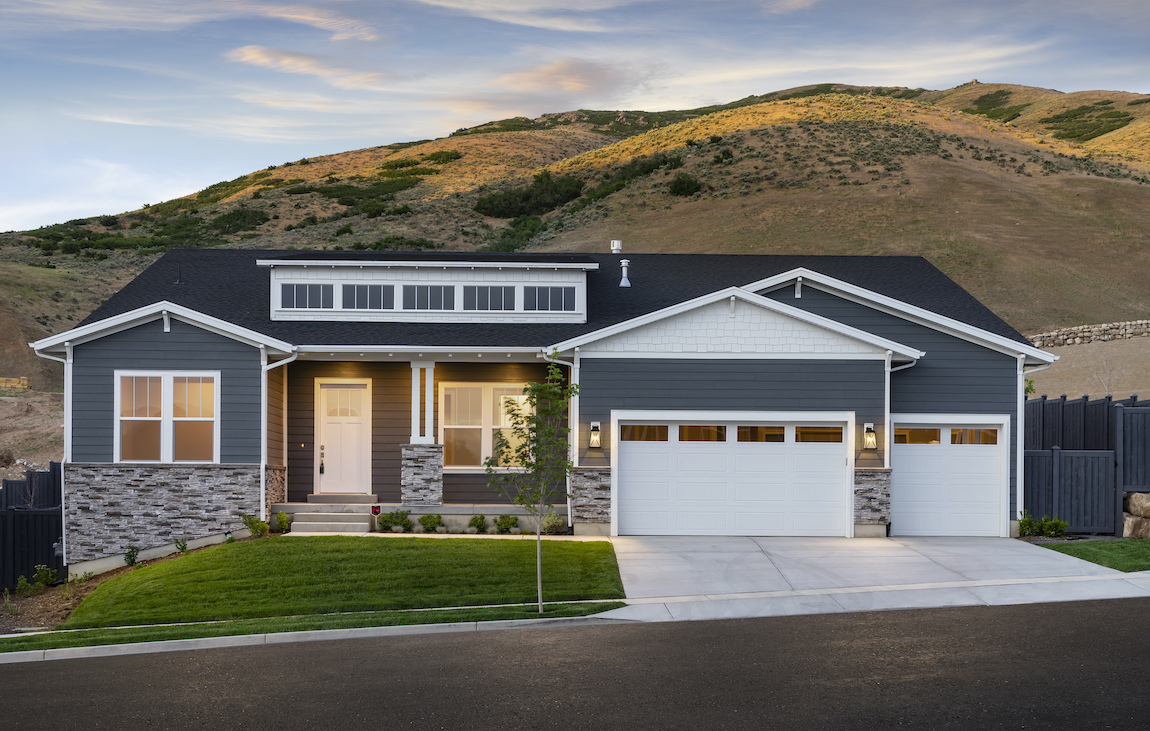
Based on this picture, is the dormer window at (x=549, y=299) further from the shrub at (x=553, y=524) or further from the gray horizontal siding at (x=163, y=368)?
the gray horizontal siding at (x=163, y=368)

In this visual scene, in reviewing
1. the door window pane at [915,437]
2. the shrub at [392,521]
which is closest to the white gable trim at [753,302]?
the door window pane at [915,437]

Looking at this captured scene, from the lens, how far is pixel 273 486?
58.2 feet

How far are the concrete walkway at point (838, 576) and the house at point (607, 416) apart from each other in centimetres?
96

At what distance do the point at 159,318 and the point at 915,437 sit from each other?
1450cm

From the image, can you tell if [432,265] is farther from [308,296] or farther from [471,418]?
[471,418]

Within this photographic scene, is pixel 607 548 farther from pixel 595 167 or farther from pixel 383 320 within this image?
pixel 595 167

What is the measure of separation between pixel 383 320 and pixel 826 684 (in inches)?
534

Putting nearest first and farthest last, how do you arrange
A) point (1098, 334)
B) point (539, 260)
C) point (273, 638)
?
point (273, 638) < point (539, 260) < point (1098, 334)

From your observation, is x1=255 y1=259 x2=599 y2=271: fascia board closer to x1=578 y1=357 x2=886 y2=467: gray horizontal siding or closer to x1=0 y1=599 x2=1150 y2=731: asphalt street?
x1=578 y1=357 x2=886 y2=467: gray horizontal siding

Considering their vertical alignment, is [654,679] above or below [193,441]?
below

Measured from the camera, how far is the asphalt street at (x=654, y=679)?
7758 millimetres

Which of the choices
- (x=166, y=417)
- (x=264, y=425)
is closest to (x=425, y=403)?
(x=264, y=425)

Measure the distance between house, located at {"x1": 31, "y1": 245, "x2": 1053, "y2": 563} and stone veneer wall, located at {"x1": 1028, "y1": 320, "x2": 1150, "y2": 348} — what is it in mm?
22596

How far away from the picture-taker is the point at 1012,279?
51594 mm
